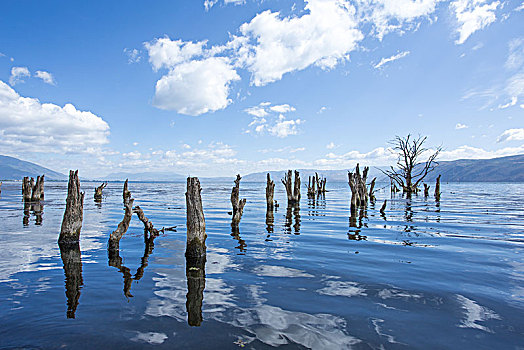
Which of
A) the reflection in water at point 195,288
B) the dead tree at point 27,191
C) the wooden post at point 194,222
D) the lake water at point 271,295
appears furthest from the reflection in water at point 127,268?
the dead tree at point 27,191

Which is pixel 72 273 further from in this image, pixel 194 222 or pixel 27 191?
pixel 27 191

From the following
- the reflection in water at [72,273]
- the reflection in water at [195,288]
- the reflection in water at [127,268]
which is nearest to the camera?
the reflection in water at [195,288]

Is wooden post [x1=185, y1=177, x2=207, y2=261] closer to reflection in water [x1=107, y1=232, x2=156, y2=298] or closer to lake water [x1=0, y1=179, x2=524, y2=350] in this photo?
lake water [x1=0, y1=179, x2=524, y2=350]

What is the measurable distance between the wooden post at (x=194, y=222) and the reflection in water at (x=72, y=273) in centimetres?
303

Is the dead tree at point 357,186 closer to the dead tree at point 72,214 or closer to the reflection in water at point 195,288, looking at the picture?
the reflection in water at point 195,288

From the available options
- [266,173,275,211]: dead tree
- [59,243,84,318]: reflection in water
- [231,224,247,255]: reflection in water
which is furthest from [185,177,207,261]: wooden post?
[266,173,275,211]: dead tree

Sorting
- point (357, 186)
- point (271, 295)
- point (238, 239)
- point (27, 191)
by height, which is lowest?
point (271, 295)

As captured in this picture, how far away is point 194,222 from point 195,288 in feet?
8.00

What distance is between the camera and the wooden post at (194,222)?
8891mm

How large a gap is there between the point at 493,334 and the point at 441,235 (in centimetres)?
975

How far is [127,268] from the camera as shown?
8.57 metres

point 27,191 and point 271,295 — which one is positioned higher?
point 27,191

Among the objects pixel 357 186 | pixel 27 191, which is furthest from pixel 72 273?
pixel 27 191

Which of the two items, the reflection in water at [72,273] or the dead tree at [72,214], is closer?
the reflection in water at [72,273]
